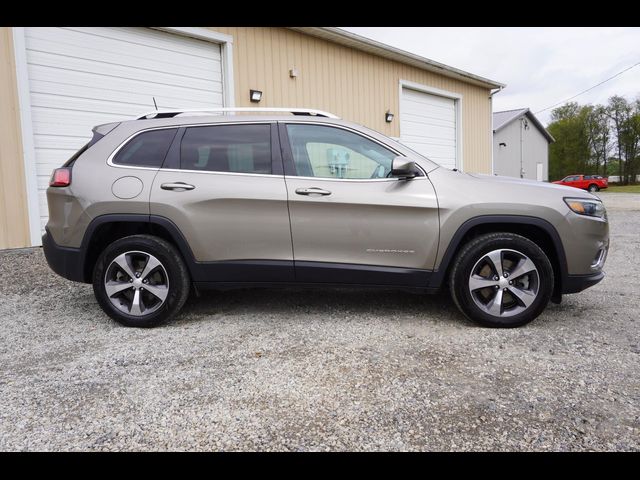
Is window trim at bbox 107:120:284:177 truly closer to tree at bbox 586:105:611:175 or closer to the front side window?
the front side window

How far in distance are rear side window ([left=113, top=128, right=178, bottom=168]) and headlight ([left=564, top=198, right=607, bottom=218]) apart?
315 centimetres

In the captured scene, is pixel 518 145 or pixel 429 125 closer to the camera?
pixel 429 125

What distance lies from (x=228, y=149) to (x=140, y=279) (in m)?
1.24

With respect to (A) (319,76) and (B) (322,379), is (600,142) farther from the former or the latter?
(B) (322,379)

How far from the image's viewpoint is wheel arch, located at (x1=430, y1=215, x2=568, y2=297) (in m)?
3.29

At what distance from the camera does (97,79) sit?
6938 mm

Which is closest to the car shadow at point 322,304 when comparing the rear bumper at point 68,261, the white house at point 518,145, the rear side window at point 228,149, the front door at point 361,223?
the front door at point 361,223

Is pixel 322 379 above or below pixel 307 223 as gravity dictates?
below

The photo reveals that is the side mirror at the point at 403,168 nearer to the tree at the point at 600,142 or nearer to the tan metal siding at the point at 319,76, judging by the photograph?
the tan metal siding at the point at 319,76

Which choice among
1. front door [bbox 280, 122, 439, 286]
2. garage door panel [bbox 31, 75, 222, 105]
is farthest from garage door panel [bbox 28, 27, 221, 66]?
front door [bbox 280, 122, 439, 286]

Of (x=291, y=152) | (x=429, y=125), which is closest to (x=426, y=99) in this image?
(x=429, y=125)

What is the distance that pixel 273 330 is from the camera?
3381 mm

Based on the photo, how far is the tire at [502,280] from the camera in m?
3.27
